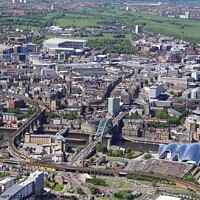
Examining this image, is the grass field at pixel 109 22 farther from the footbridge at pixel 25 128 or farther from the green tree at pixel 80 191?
the green tree at pixel 80 191

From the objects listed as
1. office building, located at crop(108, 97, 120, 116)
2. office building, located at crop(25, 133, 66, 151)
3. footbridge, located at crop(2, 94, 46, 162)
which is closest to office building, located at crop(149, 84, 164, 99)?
office building, located at crop(108, 97, 120, 116)

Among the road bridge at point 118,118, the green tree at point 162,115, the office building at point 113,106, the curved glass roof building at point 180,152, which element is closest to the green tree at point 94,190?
the curved glass roof building at point 180,152

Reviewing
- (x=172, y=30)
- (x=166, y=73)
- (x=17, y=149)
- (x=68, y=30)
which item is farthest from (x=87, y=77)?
(x=172, y=30)

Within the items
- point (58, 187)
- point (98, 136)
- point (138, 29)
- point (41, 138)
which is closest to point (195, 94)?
point (98, 136)

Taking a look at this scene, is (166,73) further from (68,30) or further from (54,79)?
(68,30)

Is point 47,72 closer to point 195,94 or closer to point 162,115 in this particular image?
point 195,94

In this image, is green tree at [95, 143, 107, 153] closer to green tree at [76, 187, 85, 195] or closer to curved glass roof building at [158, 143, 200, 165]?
curved glass roof building at [158, 143, 200, 165]
